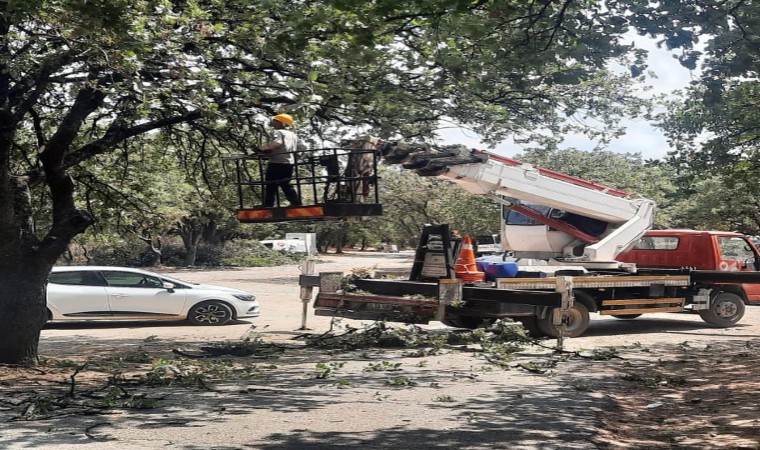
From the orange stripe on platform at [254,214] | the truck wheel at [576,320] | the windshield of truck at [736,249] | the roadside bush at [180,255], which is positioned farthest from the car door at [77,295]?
the roadside bush at [180,255]

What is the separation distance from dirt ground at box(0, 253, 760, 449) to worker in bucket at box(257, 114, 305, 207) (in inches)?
93.7

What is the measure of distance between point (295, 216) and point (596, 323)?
10.2m

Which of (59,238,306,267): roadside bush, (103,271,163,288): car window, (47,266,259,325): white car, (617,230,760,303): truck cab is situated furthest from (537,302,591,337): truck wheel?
(59,238,306,267): roadside bush

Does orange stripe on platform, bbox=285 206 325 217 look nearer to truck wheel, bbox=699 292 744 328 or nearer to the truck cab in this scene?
→ the truck cab

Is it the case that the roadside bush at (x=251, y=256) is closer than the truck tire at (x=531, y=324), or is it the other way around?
the truck tire at (x=531, y=324)

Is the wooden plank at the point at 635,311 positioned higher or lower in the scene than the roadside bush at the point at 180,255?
lower

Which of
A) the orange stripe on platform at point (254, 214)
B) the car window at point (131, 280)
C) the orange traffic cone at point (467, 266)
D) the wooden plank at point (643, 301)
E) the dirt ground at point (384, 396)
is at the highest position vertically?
the orange stripe on platform at point (254, 214)

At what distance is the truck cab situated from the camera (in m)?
18.4

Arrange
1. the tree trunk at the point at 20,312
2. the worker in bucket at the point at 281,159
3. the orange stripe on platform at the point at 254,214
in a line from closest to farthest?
the tree trunk at the point at 20,312 → the worker in bucket at the point at 281,159 → the orange stripe on platform at the point at 254,214

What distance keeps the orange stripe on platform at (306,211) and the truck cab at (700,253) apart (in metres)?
9.53

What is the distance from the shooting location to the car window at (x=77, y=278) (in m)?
17.8

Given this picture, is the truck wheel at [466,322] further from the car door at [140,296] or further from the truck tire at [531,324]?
the car door at [140,296]

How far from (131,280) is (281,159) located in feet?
28.2

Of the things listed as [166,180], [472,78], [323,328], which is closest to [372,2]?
[472,78]
